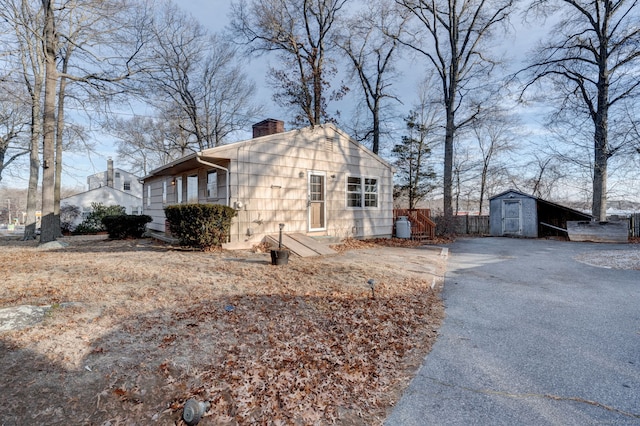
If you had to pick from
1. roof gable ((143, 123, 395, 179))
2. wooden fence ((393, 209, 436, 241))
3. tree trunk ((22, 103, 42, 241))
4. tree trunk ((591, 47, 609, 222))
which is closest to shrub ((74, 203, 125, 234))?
tree trunk ((22, 103, 42, 241))

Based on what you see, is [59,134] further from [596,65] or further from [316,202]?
[596,65]

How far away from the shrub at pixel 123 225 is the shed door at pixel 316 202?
740 cm

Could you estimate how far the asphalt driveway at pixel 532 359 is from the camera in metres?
2.21

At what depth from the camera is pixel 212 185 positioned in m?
9.67

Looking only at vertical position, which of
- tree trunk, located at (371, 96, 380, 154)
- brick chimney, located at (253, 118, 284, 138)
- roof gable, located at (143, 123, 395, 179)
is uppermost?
tree trunk, located at (371, 96, 380, 154)

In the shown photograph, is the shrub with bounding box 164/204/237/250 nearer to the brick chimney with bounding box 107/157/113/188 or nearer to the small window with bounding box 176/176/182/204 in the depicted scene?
the small window with bounding box 176/176/182/204

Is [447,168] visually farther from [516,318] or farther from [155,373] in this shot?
[155,373]

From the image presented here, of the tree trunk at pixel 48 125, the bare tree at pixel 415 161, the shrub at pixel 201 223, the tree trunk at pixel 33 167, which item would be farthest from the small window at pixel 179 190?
the bare tree at pixel 415 161

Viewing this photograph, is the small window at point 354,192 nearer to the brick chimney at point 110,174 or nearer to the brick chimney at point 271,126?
the brick chimney at point 271,126

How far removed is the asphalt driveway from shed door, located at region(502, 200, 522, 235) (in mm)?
10261

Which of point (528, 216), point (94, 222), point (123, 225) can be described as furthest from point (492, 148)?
point (94, 222)

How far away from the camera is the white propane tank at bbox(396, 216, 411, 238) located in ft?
42.5

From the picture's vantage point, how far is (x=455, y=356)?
10.1 ft

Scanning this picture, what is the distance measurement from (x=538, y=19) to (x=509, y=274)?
1522 centimetres
